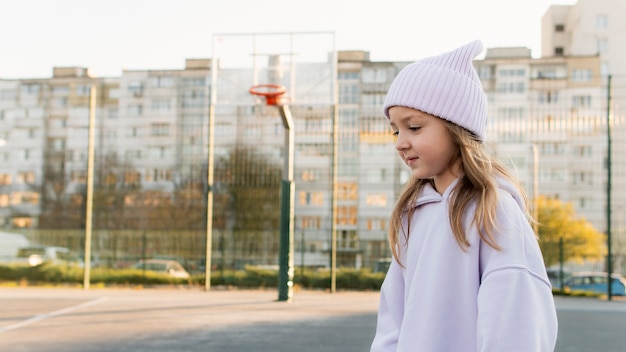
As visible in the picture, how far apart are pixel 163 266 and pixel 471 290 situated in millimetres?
12908

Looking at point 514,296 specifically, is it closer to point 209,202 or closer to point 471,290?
point 471,290

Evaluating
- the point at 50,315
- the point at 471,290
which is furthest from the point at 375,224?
the point at 471,290

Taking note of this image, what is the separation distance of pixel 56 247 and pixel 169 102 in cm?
362

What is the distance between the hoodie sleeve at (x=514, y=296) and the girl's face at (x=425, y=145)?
0.21 metres

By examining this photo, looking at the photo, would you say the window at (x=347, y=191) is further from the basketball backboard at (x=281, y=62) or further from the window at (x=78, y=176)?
the window at (x=78, y=176)

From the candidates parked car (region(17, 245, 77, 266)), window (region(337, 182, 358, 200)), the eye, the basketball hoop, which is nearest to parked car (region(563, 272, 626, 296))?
window (region(337, 182, 358, 200))

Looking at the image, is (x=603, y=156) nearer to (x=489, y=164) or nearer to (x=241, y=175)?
(x=241, y=175)

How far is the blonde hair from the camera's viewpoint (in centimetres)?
141

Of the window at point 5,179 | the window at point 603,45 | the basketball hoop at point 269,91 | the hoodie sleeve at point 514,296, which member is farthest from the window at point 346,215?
the window at point 603,45

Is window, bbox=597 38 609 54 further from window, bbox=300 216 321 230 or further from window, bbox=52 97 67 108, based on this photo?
window, bbox=52 97 67 108

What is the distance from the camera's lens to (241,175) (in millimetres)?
13141

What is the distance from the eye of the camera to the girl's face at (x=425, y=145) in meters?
1.56

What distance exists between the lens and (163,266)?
13.9 meters

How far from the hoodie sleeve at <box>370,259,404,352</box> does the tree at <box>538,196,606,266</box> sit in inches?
436
